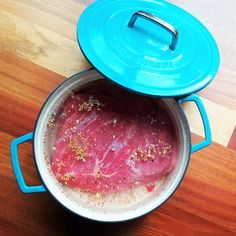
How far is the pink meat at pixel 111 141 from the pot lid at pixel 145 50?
0.10 metres

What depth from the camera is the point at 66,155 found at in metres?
0.65

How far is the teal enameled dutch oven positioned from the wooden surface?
6cm

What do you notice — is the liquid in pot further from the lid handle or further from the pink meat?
the lid handle

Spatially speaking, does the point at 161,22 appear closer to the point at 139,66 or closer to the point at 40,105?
the point at 139,66

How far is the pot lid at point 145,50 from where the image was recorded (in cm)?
56

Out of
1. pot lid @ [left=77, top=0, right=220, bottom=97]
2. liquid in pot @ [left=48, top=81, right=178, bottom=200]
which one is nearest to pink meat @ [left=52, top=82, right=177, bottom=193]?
liquid in pot @ [left=48, top=81, right=178, bottom=200]

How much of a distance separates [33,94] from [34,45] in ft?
0.35

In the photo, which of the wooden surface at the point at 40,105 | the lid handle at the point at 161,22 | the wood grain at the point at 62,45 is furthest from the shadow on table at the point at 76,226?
the lid handle at the point at 161,22

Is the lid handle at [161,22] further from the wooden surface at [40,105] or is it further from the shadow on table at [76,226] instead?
the shadow on table at [76,226]

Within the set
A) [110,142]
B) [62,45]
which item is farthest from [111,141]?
[62,45]

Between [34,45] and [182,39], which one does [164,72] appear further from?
[34,45]

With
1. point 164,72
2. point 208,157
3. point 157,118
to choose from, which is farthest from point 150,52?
point 208,157

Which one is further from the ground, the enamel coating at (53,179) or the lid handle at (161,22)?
the lid handle at (161,22)

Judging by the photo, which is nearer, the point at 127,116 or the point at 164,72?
the point at 164,72
